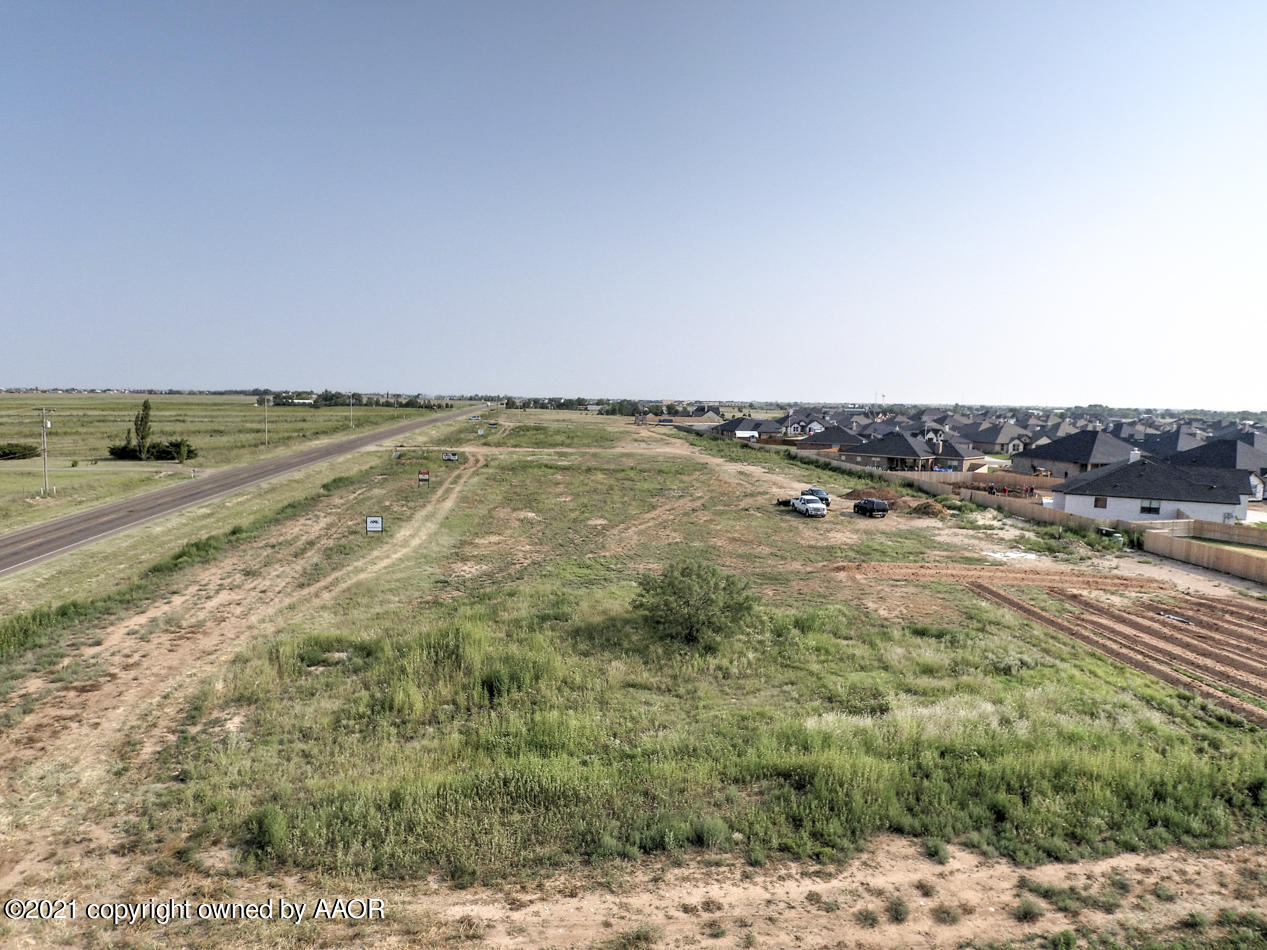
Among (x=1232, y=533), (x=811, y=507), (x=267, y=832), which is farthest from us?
(x=811, y=507)

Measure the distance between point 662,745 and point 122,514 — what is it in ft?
136

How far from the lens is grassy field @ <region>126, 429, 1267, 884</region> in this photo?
935 centimetres

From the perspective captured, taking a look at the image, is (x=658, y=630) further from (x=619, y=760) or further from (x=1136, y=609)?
(x=1136, y=609)

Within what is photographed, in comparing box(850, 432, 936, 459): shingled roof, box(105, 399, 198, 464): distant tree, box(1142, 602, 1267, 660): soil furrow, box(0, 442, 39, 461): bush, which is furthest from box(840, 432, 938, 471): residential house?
box(0, 442, 39, 461): bush

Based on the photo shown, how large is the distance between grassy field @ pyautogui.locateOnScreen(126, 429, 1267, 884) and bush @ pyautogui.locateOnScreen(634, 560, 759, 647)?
62cm

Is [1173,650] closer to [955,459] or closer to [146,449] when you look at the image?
[955,459]

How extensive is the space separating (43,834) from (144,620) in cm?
1285

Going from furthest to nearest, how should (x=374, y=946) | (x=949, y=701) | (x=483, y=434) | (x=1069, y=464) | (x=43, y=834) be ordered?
(x=483, y=434)
(x=1069, y=464)
(x=949, y=701)
(x=43, y=834)
(x=374, y=946)

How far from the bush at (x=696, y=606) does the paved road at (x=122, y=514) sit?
27.3 meters


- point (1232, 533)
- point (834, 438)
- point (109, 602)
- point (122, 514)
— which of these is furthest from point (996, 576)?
point (834, 438)

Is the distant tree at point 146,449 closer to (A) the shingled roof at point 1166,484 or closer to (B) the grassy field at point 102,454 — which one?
(B) the grassy field at point 102,454

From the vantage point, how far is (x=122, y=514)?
37938 millimetres

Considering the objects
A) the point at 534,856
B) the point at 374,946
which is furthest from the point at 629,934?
the point at 374,946

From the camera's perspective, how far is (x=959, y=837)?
9.66 metres
